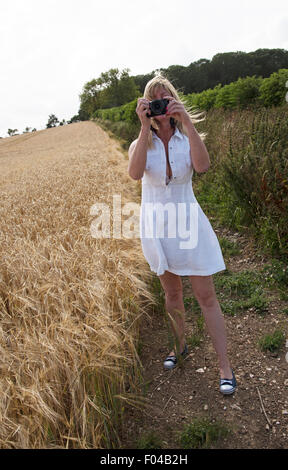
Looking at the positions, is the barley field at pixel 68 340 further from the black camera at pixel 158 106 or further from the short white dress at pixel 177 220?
the black camera at pixel 158 106

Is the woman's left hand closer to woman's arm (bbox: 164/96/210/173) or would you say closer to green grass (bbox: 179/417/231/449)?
woman's arm (bbox: 164/96/210/173)

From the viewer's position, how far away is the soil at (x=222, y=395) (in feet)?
6.39

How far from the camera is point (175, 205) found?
6.89 feet

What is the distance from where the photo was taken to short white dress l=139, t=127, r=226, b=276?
6.71 ft

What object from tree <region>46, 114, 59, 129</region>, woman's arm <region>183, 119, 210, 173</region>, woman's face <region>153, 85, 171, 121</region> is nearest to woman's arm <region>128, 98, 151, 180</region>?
woman's face <region>153, 85, 171, 121</region>

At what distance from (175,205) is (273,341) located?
128 centimetres

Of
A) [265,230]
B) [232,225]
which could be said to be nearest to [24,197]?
[232,225]

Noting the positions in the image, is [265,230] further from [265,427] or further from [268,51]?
[268,51]

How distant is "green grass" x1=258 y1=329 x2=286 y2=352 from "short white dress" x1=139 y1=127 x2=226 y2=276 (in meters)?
0.83

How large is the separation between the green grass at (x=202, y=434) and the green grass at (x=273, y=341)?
75cm

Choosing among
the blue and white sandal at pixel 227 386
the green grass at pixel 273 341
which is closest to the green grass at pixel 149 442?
the blue and white sandal at pixel 227 386

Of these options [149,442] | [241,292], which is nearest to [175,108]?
[149,442]

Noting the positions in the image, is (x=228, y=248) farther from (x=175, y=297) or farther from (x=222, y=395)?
(x=222, y=395)

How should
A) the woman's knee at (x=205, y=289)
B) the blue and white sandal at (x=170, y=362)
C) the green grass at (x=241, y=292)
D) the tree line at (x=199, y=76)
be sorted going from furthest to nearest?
1. the tree line at (x=199, y=76)
2. the green grass at (x=241, y=292)
3. the blue and white sandal at (x=170, y=362)
4. the woman's knee at (x=205, y=289)
